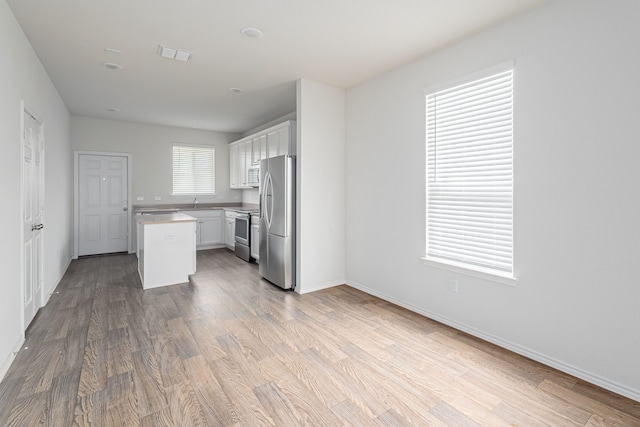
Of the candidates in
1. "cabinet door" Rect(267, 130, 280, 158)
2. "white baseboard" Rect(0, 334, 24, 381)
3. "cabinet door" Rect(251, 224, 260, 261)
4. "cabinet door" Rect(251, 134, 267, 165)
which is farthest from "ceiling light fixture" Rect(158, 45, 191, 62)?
"cabinet door" Rect(251, 224, 260, 261)

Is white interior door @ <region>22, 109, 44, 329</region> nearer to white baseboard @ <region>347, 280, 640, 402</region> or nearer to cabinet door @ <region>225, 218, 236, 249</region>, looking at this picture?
cabinet door @ <region>225, 218, 236, 249</region>

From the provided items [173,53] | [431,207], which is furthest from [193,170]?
[431,207]

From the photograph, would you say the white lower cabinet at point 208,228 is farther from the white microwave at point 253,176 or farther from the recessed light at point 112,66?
the recessed light at point 112,66

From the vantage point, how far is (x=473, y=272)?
115 inches

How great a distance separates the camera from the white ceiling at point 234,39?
8.23 feet

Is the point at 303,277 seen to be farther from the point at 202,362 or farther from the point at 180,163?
the point at 180,163

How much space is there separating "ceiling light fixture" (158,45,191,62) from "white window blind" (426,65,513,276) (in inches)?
104

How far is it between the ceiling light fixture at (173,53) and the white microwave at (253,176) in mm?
2982

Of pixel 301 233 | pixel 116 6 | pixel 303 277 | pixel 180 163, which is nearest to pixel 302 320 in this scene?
pixel 303 277

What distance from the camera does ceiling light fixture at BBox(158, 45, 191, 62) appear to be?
3221 mm

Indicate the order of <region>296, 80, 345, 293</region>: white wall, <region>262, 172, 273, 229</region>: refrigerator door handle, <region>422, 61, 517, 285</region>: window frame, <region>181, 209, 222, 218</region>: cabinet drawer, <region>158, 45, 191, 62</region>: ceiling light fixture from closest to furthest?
<region>422, 61, 517, 285</region>: window frame → <region>158, 45, 191, 62</region>: ceiling light fixture → <region>296, 80, 345, 293</region>: white wall → <region>262, 172, 273, 229</region>: refrigerator door handle → <region>181, 209, 222, 218</region>: cabinet drawer

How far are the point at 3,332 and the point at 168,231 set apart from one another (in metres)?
2.19

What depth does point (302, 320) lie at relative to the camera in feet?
10.8

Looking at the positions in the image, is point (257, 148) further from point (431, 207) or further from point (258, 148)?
point (431, 207)
